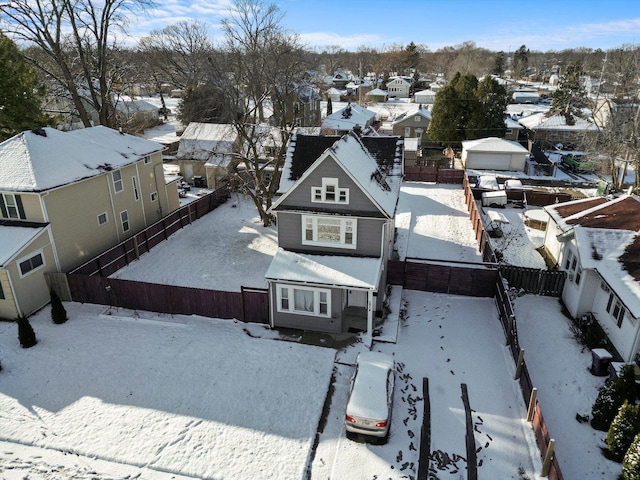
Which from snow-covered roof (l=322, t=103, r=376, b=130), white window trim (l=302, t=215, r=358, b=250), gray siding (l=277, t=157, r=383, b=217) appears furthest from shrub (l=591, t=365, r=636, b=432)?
snow-covered roof (l=322, t=103, r=376, b=130)

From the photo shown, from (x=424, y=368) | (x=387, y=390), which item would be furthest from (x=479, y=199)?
(x=387, y=390)

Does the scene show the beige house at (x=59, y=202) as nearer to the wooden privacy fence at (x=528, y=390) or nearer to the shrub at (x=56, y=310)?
the shrub at (x=56, y=310)

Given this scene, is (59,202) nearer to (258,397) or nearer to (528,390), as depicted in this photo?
(258,397)

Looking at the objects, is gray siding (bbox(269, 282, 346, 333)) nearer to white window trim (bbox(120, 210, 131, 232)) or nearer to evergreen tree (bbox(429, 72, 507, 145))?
white window trim (bbox(120, 210, 131, 232))

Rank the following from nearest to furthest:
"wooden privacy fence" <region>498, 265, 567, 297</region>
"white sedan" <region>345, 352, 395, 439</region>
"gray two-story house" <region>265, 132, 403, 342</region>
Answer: "white sedan" <region>345, 352, 395, 439</region>
"gray two-story house" <region>265, 132, 403, 342</region>
"wooden privacy fence" <region>498, 265, 567, 297</region>

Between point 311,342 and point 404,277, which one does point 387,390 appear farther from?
point 404,277

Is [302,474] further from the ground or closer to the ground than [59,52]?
closer to the ground

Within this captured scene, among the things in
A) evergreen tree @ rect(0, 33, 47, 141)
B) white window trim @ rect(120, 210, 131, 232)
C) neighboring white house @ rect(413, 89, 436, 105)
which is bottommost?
white window trim @ rect(120, 210, 131, 232)
